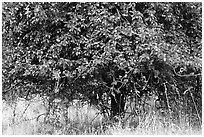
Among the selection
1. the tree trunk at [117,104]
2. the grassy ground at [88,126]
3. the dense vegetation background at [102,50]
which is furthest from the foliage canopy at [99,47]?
the grassy ground at [88,126]

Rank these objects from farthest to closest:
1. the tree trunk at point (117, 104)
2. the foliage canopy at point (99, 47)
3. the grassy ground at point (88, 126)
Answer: the tree trunk at point (117, 104) → the grassy ground at point (88, 126) → the foliage canopy at point (99, 47)

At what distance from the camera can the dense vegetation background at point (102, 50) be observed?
4.25 m

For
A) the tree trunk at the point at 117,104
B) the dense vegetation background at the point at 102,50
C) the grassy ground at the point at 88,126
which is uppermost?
the dense vegetation background at the point at 102,50

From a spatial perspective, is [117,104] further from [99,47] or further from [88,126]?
[99,47]

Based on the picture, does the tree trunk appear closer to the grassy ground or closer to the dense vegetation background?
Result: the dense vegetation background

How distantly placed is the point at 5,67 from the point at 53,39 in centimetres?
78

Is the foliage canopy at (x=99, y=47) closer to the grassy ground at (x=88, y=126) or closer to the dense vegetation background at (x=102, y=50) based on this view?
the dense vegetation background at (x=102, y=50)

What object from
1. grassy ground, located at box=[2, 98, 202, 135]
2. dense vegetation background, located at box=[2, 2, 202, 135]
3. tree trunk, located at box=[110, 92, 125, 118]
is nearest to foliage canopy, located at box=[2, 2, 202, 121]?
dense vegetation background, located at box=[2, 2, 202, 135]

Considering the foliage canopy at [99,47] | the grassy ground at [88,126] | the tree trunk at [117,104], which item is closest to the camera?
the foliage canopy at [99,47]

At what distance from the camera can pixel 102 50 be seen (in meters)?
4.33

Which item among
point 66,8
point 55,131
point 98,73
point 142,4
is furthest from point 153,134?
point 66,8

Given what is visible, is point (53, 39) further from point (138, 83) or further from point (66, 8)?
point (138, 83)

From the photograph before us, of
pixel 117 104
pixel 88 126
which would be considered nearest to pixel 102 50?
pixel 117 104

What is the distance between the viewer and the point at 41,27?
4.47 meters
